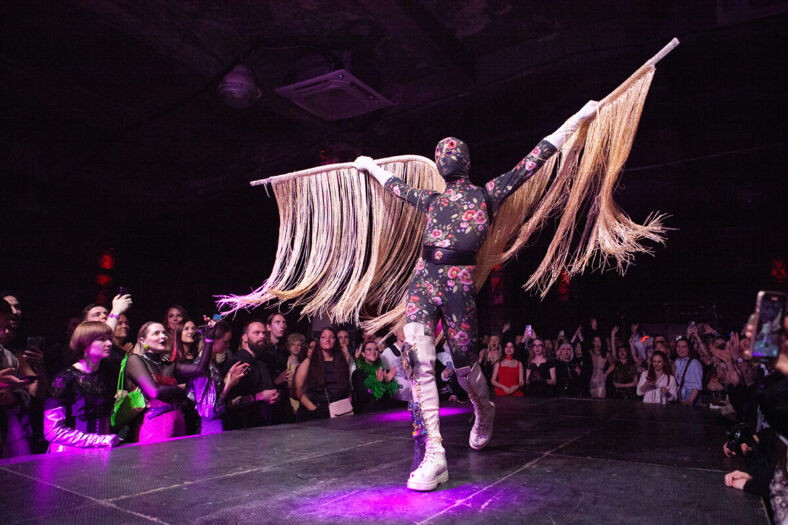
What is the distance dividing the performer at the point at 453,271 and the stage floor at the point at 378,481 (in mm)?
377

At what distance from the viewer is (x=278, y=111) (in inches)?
293

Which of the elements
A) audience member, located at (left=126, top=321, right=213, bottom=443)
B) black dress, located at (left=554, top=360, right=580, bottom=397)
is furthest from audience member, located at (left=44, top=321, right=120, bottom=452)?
black dress, located at (left=554, top=360, right=580, bottom=397)

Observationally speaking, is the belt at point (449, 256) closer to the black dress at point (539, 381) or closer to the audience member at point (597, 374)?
the black dress at point (539, 381)

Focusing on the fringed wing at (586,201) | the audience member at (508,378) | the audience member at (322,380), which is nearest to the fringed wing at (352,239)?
the fringed wing at (586,201)

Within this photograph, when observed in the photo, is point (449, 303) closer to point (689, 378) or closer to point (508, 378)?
point (508, 378)

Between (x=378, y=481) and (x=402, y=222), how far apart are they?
1756mm

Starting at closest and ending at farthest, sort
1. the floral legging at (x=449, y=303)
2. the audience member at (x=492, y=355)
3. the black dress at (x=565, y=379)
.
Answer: the floral legging at (x=449, y=303)
the black dress at (x=565, y=379)
the audience member at (x=492, y=355)

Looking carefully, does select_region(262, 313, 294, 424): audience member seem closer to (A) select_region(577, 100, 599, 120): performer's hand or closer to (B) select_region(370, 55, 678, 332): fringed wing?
(B) select_region(370, 55, 678, 332): fringed wing

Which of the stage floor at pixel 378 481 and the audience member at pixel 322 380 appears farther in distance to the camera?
the audience member at pixel 322 380

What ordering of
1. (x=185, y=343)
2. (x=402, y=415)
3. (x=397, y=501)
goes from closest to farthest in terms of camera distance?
(x=397, y=501) < (x=185, y=343) < (x=402, y=415)

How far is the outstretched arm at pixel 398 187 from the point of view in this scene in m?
3.21

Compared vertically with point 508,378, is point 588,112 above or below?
above

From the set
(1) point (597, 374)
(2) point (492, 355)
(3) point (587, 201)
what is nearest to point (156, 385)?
(3) point (587, 201)

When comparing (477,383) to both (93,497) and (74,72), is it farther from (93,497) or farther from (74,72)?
(74,72)
